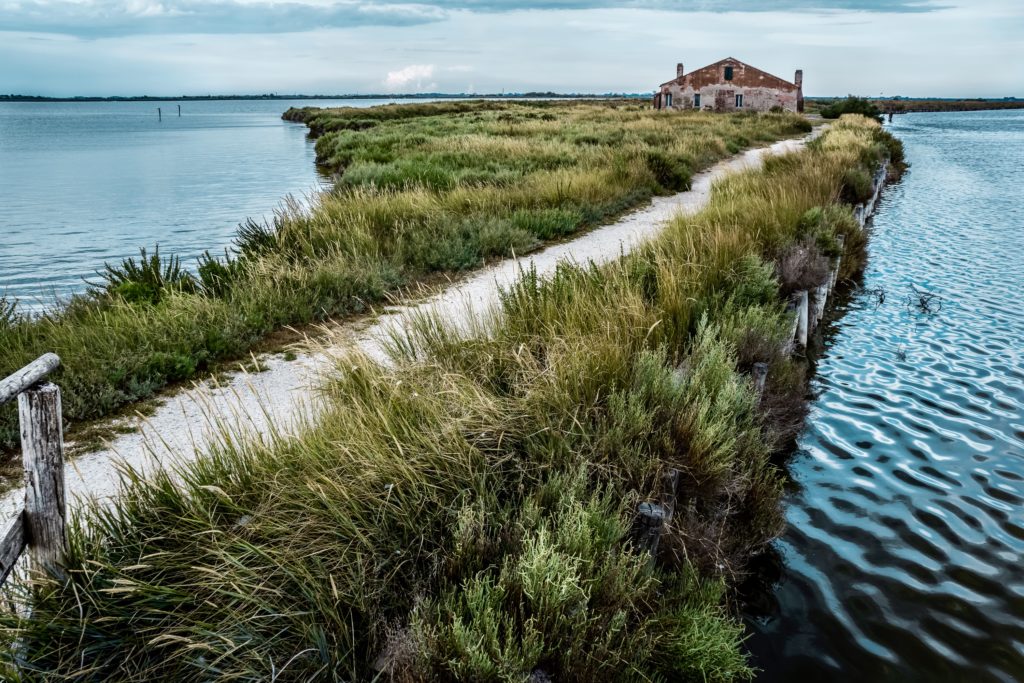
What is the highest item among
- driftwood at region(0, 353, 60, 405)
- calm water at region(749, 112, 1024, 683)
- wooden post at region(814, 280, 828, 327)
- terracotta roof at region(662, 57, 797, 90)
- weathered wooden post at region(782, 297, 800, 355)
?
terracotta roof at region(662, 57, 797, 90)

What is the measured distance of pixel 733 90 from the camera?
64.4 meters

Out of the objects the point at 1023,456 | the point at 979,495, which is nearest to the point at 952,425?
the point at 1023,456

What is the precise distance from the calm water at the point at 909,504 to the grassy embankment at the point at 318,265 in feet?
14.7

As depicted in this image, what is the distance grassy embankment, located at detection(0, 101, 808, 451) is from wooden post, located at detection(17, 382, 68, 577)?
2.54 m

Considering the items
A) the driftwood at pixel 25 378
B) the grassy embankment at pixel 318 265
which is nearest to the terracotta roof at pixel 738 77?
the grassy embankment at pixel 318 265

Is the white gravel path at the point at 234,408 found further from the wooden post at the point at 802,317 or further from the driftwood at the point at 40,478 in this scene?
the wooden post at the point at 802,317

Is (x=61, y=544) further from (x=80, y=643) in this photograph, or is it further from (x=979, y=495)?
(x=979, y=495)

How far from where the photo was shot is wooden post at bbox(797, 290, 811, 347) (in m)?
8.46

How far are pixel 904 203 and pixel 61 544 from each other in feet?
75.4

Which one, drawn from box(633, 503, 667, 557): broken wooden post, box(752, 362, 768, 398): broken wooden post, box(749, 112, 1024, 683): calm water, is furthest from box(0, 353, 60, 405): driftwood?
box(752, 362, 768, 398): broken wooden post

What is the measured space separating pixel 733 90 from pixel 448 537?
6835 centimetres

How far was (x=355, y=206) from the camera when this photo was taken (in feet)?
37.1

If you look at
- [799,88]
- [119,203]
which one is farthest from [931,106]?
[119,203]

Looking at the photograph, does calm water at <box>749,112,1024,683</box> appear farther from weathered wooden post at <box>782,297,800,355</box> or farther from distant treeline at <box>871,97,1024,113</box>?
distant treeline at <box>871,97,1024,113</box>
